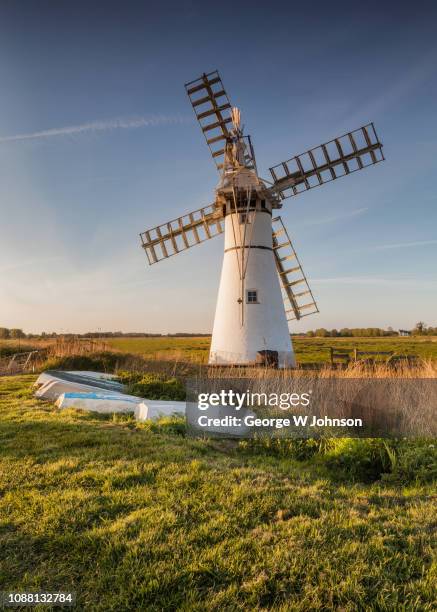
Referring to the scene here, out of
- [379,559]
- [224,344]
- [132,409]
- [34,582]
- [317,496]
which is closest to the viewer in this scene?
[34,582]

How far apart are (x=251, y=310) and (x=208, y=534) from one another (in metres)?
12.9

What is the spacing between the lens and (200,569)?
3324mm

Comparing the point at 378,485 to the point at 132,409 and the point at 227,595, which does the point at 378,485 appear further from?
the point at 132,409

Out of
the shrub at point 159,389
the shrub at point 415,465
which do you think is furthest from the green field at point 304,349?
the shrub at point 415,465

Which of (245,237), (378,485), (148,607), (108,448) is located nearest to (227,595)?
(148,607)

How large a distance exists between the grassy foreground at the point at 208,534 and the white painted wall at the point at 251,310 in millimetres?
10084

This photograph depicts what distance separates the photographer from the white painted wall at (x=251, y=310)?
16.4 m

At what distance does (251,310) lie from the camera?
16562 mm

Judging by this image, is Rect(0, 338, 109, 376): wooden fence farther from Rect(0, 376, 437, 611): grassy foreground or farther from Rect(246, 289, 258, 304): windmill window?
Rect(0, 376, 437, 611): grassy foreground

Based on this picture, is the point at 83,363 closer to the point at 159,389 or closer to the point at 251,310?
the point at 159,389

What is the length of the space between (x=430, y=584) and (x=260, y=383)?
7462 mm

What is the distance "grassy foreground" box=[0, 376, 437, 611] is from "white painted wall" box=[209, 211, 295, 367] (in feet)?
33.1

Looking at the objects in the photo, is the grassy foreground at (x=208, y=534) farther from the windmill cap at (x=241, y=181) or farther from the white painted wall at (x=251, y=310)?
the windmill cap at (x=241, y=181)

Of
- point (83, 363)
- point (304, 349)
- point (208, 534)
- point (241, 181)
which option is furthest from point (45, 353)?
point (304, 349)
